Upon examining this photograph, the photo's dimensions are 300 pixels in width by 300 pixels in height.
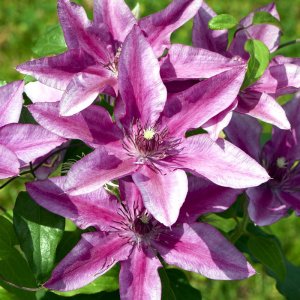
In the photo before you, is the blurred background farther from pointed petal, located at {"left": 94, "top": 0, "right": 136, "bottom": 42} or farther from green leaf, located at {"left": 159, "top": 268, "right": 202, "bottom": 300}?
pointed petal, located at {"left": 94, "top": 0, "right": 136, "bottom": 42}

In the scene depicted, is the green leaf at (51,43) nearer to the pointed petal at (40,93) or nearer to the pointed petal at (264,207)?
the pointed petal at (40,93)

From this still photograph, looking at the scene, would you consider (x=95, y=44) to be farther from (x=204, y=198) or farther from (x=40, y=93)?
(x=204, y=198)

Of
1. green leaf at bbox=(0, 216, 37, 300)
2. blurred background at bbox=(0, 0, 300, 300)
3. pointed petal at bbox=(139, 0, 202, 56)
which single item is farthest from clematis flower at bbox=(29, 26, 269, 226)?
blurred background at bbox=(0, 0, 300, 300)

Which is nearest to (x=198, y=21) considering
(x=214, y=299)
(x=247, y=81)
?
(x=247, y=81)

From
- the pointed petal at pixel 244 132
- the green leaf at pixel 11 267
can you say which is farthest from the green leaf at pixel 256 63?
the green leaf at pixel 11 267

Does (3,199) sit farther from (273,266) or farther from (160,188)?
(160,188)

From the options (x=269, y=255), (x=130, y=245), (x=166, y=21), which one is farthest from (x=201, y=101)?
(x=269, y=255)

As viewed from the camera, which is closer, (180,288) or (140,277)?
(140,277)
